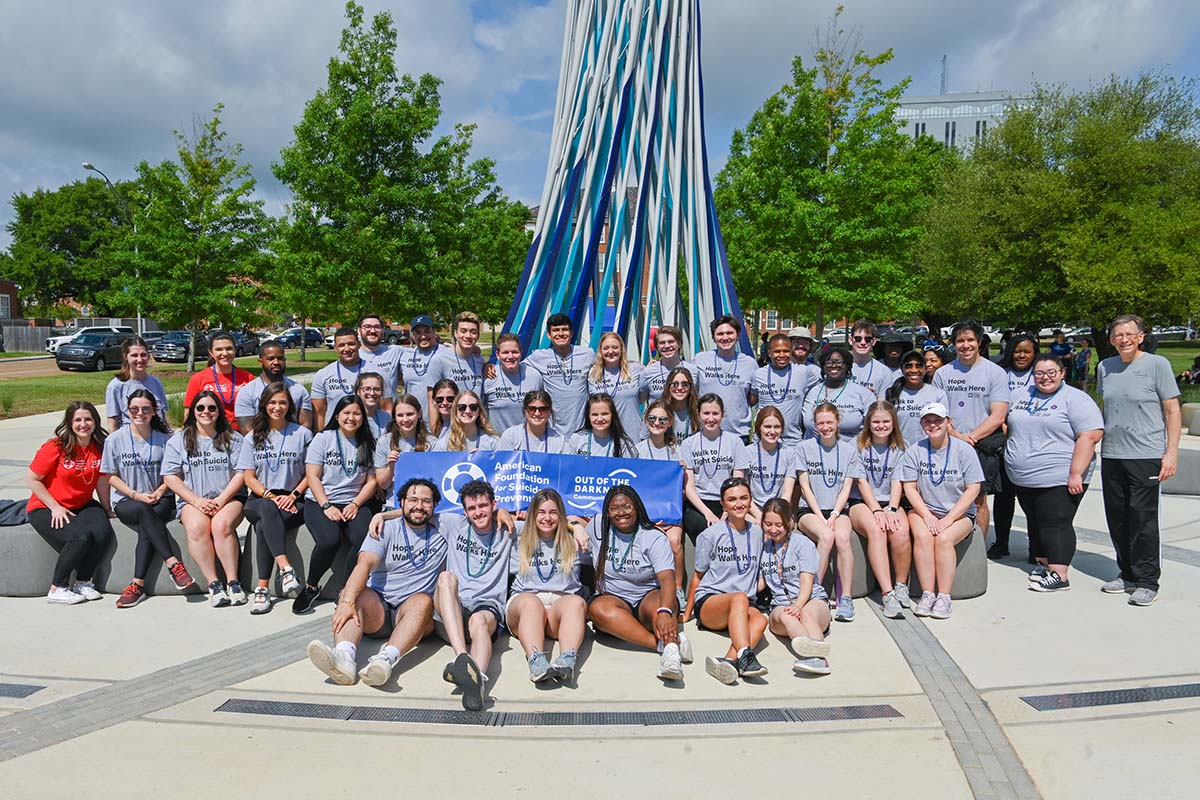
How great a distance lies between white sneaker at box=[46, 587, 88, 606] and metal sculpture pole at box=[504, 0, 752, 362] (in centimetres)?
482

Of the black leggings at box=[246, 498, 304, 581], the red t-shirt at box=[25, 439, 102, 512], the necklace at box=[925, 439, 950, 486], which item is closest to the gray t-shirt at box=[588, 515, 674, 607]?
the necklace at box=[925, 439, 950, 486]

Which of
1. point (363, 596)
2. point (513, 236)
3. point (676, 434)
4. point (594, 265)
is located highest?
point (513, 236)

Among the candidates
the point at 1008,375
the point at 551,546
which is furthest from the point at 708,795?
the point at 1008,375

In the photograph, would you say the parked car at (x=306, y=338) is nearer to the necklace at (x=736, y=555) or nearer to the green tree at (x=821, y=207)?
the green tree at (x=821, y=207)

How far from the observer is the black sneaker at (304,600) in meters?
5.15

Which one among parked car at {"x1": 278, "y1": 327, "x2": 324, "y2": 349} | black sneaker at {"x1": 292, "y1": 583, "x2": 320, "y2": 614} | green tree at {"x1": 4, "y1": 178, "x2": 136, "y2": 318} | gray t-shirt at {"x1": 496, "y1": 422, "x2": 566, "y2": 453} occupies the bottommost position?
black sneaker at {"x1": 292, "y1": 583, "x2": 320, "y2": 614}

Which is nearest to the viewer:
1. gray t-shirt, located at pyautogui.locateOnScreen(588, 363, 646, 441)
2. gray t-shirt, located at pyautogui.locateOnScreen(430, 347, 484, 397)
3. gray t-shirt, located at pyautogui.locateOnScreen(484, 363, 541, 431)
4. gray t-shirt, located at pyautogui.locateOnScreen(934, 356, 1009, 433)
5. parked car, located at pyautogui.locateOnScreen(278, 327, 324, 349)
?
gray t-shirt, located at pyautogui.locateOnScreen(934, 356, 1009, 433)

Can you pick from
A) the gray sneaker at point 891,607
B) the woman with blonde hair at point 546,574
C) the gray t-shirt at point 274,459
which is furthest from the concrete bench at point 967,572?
the gray t-shirt at point 274,459

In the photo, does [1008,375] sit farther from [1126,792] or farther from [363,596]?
[363,596]

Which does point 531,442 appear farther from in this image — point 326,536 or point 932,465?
point 932,465

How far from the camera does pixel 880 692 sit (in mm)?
4031

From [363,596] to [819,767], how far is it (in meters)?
2.39

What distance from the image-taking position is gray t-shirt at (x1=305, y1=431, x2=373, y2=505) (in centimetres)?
543

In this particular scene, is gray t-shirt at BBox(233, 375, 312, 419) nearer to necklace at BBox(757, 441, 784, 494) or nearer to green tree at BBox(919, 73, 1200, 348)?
necklace at BBox(757, 441, 784, 494)
